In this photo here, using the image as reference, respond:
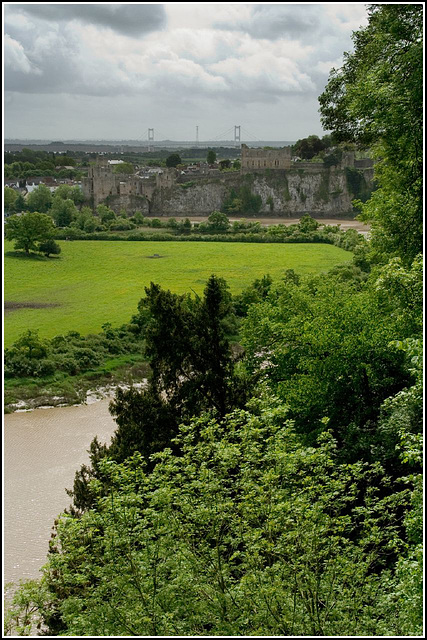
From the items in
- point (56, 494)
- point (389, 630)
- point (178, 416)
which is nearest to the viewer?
point (389, 630)

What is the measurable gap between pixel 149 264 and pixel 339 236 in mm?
13207

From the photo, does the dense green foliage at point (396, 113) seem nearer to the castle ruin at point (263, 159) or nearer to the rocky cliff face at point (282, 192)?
the rocky cliff face at point (282, 192)

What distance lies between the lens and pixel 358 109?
918cm

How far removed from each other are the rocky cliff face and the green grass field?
22836mm

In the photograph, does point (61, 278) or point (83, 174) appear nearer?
point (61, 278)

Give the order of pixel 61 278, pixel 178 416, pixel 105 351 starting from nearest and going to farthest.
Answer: pixel 178 416
pixel 105 351
pixel 61 278

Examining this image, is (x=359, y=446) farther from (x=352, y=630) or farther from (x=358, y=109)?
(x=358, y=109)

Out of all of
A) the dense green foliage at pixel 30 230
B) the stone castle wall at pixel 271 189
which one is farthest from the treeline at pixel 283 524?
the stone castle wall at pixel 271 189

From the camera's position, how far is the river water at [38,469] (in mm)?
11305

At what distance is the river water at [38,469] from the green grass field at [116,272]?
6.38 meters

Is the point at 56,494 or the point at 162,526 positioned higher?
the point at 162,526

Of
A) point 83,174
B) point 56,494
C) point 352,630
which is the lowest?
→ point 56,494

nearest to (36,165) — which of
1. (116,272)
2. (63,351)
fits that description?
(116,272)

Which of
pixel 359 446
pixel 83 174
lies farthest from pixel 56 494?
pixel 83 174
